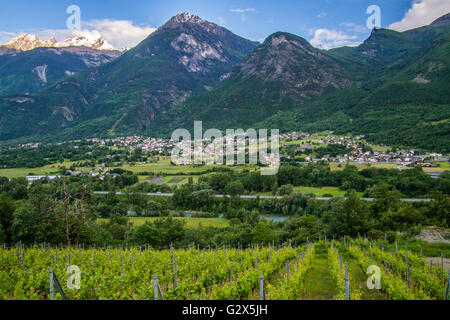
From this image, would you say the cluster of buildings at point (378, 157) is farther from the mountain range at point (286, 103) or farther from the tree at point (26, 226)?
the tree at point (26, 226)

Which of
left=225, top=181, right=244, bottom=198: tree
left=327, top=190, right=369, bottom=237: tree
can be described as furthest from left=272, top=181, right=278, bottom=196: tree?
left=327, top=190, right=369, bottom=237: tree

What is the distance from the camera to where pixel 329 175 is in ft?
179

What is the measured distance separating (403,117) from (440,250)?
92.6 meters

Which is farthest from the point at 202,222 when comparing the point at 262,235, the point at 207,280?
the point at 207,280

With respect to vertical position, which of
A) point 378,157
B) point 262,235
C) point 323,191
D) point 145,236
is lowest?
point 145,236

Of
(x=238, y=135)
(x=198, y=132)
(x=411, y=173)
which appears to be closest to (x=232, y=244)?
(x=411, y=173)

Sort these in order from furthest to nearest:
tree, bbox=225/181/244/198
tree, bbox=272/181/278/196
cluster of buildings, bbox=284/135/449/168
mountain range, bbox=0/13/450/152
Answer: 1. mountain range, bbox=0/13/450/152
2. cluster of buildings, bbox=284/135/449/168
3. tree, bbox=272/181/278/196
4. tree, bbox=225/181/244/198

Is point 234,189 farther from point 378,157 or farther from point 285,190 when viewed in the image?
point 378,157

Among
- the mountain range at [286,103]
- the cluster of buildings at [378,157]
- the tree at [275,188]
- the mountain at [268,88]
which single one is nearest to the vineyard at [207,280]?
the tree at [275,188]

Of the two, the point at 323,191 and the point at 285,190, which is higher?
the point at 285,190

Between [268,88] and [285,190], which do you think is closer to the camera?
[285,190]

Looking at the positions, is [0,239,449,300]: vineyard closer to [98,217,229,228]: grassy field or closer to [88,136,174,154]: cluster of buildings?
[98,217,229,228]: grassy field

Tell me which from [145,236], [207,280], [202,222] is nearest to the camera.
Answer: [207,280]

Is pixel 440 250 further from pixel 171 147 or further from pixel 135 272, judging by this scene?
pixel 171 147
